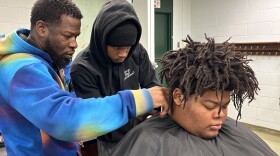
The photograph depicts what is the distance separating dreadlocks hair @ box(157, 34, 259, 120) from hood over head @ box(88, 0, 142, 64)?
0.28m

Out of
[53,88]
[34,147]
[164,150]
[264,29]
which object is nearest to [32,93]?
[53,88]

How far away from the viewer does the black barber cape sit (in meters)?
1.00

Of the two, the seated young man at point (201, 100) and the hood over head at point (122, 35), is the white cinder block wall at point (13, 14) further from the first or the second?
the seated young man at point (201, 100)

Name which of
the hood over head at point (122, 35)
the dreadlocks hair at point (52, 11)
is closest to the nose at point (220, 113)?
the hood over head at point (122, 35)

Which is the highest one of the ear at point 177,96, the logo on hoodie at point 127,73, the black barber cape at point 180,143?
the logo on hoodie at point 127,73

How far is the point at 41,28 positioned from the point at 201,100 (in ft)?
2.03

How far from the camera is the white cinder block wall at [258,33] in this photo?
373 cm

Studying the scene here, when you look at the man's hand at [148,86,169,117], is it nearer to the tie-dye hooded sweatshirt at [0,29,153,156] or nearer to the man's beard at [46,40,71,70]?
the tie-dye hooded sweatshirt at [0,29,153,156]

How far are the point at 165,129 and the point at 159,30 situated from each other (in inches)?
143

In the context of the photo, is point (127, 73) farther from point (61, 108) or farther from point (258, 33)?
point (258, 33)

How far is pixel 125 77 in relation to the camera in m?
1.41

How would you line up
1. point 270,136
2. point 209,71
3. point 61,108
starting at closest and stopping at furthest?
point 61,108 < point 209,71 < point 270,136

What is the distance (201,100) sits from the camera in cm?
97

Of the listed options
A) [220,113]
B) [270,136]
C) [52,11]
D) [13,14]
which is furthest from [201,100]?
[270,136]
